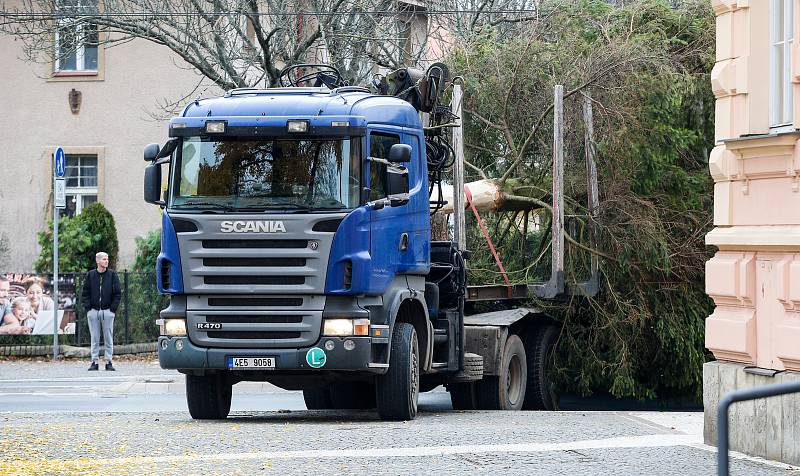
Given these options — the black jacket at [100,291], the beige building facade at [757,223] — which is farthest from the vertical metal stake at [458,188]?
the black jacket at [100,291]

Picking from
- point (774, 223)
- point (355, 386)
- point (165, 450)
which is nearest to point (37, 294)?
point (355, 386)

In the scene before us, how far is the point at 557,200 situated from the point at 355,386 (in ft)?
11.5

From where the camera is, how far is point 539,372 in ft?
58.9

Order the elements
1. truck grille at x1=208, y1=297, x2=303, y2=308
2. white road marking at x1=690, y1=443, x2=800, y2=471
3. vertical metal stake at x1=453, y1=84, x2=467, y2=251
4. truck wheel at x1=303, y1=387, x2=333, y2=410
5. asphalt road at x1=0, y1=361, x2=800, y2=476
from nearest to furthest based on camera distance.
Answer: asphalt road at x1=0, y1=361, x2=800, y2=476 < white road marking at x1=690, y1=443, x2=800, y2=471 < truck grille at x1=208, y1=297, x2=303, y2=308 < truck wheel at x1=303, y1=387, x2=333, y2=410 < vertical metal stake at x1=453, y1=84, x2=467, y2=251

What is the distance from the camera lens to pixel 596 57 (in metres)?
18.4

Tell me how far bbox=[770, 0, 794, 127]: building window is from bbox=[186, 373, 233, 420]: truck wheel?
5955mm

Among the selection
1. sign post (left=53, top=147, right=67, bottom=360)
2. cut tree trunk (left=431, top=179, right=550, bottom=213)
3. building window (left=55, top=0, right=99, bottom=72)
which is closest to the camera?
cut tree trunk (left=431, top=179, right=550, bottom=213)

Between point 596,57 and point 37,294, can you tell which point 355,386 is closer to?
point 596,57

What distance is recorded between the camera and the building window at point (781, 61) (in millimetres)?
10633

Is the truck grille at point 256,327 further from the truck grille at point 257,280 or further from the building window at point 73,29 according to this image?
the building window at point 73,29

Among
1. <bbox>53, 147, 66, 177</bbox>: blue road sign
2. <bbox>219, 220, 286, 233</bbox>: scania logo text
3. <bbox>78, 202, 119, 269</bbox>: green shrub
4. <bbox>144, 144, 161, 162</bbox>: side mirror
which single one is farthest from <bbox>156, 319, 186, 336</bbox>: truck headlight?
<bbox>78, 202, 119, 269</bbox>: green shrub

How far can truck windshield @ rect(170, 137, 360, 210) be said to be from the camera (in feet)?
43.0

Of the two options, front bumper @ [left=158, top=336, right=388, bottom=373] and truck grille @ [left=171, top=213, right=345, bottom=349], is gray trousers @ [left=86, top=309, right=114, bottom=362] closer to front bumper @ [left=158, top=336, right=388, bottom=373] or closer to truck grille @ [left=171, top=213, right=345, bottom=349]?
front bumper @ [left=158, top=336, right=388, bottom=373]

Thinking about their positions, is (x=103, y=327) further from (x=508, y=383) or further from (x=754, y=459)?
(x=754, y=459)
